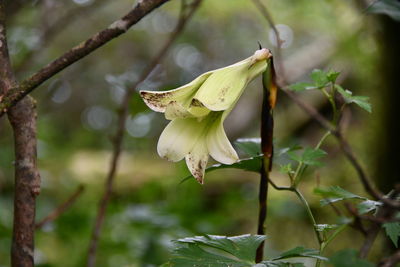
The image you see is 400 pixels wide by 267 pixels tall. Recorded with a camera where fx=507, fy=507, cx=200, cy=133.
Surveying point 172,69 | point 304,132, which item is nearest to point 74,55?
point 304,132

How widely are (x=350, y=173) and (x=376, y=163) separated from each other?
0.46 meters

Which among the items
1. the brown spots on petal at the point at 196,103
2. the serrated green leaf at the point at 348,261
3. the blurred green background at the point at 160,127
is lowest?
the blurred green background at the point at 160,127

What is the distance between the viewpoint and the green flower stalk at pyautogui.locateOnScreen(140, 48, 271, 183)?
22.4 inches

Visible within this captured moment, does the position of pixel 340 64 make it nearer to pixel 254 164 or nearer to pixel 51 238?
pixel 51 238

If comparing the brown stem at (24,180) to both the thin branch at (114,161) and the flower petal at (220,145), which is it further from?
the thin branch at (114,161)

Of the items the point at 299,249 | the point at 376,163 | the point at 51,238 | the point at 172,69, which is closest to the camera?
the point at 299,249

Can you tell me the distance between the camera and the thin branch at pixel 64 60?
0.54 metres

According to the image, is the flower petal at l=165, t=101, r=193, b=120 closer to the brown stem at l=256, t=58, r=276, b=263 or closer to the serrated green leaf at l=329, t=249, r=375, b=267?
the brown stem at l=256, t=58, r=276, b=263

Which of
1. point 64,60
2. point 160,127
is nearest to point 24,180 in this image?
point 64,60

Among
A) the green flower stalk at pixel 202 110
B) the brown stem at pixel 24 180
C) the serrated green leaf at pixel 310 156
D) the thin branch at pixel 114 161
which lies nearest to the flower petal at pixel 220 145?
the green flower stalk at pixel 202 110

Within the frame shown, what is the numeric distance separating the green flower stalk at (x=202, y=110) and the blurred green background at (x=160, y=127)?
0.15 meters

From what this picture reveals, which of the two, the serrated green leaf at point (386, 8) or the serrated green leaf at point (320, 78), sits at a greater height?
the serrated green leaf at point (386, 8)

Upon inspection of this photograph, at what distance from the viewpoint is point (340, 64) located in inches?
113

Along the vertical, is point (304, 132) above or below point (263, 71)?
below
